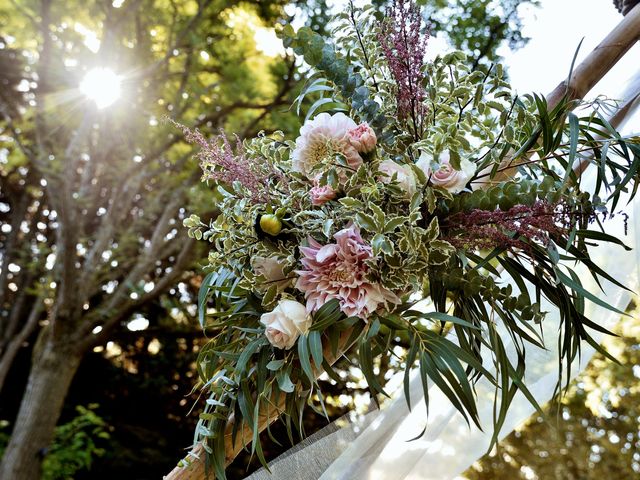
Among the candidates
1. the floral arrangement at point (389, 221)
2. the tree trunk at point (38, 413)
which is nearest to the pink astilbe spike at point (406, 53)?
the floral arrangement at point (389, 221)

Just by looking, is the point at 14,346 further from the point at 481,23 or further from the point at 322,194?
the point at 322,194

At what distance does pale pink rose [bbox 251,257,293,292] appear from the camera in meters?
0.85

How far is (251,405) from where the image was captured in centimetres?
83

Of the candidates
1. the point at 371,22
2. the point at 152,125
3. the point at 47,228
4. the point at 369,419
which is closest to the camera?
the point at 371,22

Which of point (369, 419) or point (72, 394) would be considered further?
point (72, 394)

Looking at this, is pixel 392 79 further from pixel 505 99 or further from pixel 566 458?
pixel 566 458

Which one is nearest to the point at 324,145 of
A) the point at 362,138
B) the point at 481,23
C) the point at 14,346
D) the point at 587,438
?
the point at 362,138

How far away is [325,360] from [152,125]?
14.0ft

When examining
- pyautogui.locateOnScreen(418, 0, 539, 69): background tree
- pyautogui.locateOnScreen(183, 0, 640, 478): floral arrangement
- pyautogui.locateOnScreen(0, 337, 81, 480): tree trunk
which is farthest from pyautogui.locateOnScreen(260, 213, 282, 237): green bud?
pyautogui.locateOnScreen(0, 337, 81, 480): tree trunk

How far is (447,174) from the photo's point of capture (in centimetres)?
77

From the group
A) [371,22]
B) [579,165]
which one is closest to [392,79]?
[371,22]

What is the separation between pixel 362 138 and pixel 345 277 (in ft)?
0.59

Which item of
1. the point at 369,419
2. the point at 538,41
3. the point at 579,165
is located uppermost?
the point at 538,41

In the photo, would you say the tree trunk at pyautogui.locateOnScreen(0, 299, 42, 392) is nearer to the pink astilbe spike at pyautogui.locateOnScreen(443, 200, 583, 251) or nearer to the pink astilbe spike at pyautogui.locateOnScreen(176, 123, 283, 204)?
the pink astilbe spike at pyautogui.locateOnScreen(176, 123, 283, 204)
